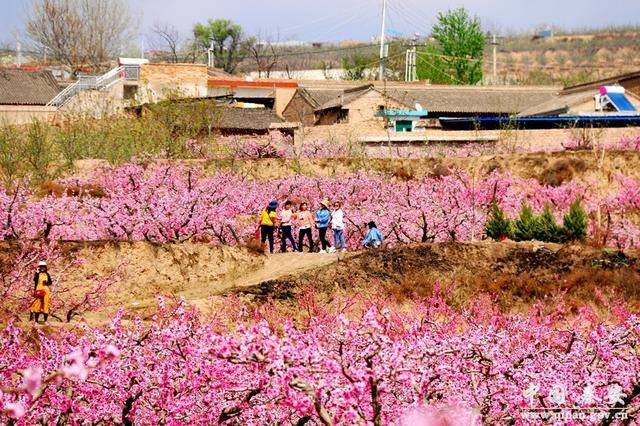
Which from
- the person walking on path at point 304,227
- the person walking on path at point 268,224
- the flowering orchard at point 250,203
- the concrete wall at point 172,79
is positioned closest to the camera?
the person walking on path at point 304,227

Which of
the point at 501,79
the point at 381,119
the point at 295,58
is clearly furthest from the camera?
the point at 295,58

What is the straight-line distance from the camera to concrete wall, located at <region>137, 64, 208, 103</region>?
5959 cm

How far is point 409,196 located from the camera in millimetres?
36906

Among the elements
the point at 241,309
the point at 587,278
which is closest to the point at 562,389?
the point at 241,309

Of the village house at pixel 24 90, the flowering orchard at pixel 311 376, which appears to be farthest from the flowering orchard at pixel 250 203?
the village house at pixel 24 90

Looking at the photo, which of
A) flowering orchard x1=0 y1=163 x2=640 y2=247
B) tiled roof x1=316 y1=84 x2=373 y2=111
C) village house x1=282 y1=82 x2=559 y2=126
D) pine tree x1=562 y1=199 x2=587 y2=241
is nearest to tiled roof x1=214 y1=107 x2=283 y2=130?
tiled roof x1=316 y1=84 x2=373 y2=111

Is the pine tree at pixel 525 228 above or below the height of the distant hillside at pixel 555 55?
below

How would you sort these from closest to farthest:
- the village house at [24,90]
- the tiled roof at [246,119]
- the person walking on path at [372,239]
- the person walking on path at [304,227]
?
1. the person walking on path at [304,227]
2. the person walking on path at [372,239]
3. the tiled roof at [246,119]
4. the village house at [24,90]

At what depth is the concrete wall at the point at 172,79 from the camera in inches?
2346

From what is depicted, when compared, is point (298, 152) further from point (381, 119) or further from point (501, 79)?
point (501, 79)

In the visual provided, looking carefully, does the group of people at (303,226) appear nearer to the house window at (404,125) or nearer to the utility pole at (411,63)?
the house window at (404,125)

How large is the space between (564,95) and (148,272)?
41520 mm

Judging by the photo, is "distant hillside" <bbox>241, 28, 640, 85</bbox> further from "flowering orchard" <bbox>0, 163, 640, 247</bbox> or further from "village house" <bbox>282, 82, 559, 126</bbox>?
"flowering orchard" <bbox>0, 163, 640, 247</bbox>

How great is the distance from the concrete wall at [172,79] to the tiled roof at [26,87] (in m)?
5.22
